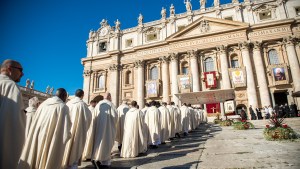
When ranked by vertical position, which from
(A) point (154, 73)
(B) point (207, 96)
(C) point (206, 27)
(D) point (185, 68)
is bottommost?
(B) point (207, 96)

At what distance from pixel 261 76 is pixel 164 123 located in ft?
65.9

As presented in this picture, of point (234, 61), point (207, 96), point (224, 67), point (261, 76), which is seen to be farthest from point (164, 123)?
point (234, 61)

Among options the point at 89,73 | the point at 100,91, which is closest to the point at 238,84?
the point at 100,91

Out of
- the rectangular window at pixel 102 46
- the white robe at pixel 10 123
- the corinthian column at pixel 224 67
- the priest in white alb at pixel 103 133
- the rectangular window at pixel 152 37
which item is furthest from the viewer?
the rectangular window at pixel 102 46

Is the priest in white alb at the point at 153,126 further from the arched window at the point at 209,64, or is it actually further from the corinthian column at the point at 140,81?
the arched window at the point at 209,64

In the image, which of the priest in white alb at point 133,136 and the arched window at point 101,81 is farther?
the arched window at point 101,81

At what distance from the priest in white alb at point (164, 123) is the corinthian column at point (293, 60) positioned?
67.6 feet

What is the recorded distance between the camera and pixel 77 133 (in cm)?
385

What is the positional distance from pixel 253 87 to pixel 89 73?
997 inches

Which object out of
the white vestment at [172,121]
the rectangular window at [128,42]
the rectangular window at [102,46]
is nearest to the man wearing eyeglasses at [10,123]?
the white vestment at [172,121]

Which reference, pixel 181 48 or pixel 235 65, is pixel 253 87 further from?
pixel 181 48

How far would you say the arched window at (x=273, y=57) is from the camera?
2420 cm

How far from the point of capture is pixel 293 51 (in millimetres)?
22719

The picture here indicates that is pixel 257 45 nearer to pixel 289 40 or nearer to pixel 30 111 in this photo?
pixel 289 40
